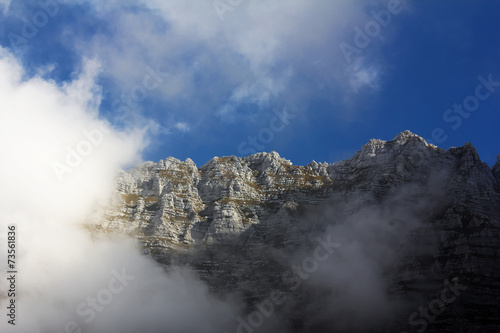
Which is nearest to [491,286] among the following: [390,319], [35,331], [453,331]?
[453,331]

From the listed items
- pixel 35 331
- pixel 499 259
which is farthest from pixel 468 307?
pixel 35 331

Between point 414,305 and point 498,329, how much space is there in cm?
3263

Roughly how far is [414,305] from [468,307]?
21580 millimetres

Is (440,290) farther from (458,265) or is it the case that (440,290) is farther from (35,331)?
(35,331)

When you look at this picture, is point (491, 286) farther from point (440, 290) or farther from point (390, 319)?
point (390, 319)

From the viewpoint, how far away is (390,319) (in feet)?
653

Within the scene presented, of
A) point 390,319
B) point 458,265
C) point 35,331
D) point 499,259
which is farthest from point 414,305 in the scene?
point 35,331

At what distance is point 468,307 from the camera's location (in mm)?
186625

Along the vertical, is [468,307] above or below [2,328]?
below

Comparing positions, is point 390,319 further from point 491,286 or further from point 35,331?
point 35,331

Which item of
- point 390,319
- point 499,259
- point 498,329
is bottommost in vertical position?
point 498,329

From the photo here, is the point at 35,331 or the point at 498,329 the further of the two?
the point at 35,331

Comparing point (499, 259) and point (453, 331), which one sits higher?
point (499, 259)

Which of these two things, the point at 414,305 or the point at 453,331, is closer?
the point at 453,331
